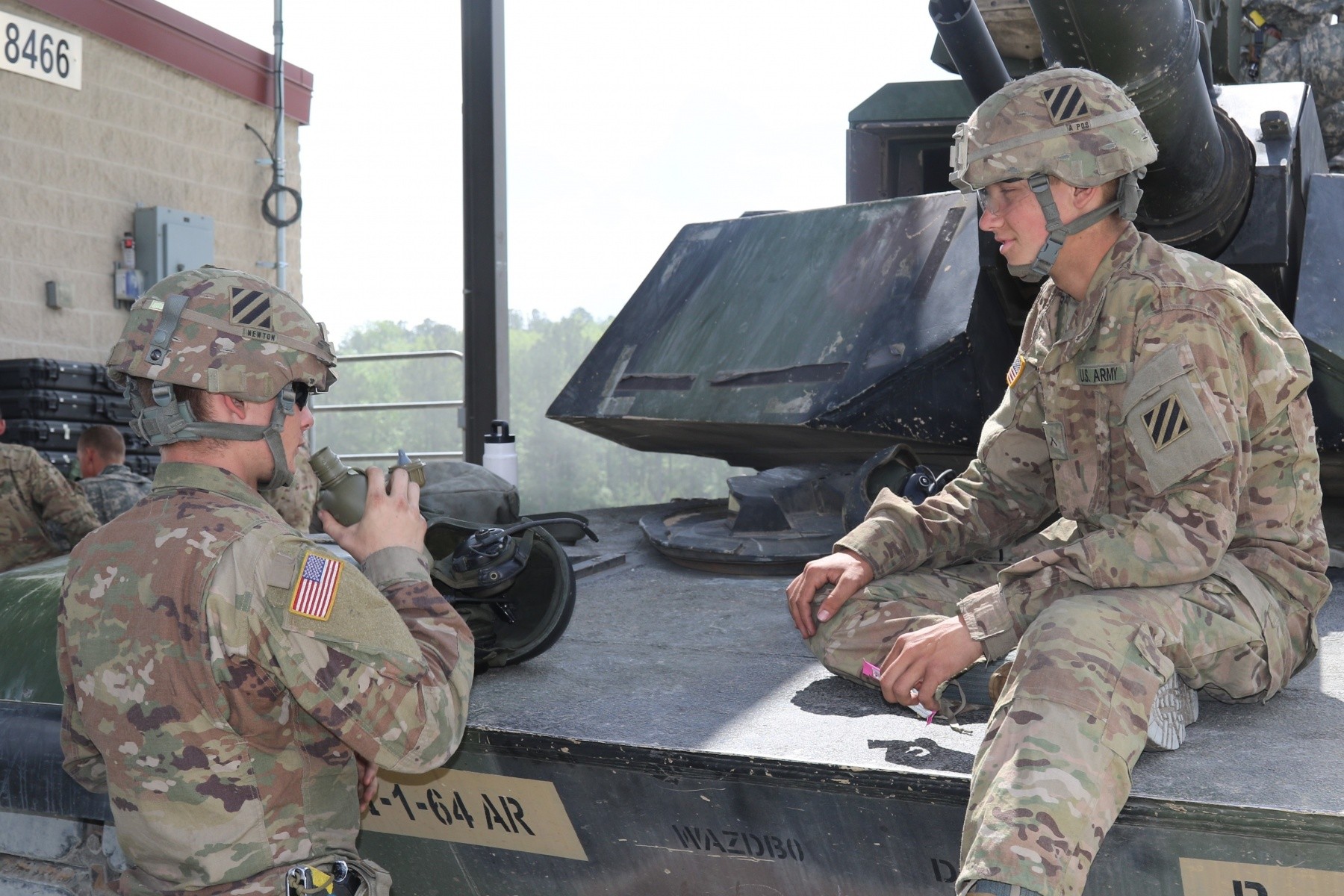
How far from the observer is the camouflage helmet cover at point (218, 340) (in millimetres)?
1703

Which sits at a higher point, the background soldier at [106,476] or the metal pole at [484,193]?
A: the metal pole at [484,193]

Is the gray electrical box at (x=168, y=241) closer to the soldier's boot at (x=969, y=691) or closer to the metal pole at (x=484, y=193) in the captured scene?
the metal pole at (x=484, y=193)

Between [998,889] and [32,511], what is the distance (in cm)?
476

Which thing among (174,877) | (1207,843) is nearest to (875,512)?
(1207,843)

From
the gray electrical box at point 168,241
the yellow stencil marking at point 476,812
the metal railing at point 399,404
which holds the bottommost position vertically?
the yellow stencil marking at point 476,812

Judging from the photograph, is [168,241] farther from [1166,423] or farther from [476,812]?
[1166,423]

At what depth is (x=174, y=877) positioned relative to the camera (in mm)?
1703

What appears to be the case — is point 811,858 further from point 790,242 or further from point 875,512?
point 790,242

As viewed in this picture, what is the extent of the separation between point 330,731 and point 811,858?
2.29 feet

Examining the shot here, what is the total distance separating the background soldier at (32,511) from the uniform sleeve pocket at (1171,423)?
438 centimetres

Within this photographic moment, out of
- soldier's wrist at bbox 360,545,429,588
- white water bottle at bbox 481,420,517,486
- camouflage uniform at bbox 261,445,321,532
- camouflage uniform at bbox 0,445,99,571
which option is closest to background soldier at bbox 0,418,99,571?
camouflage uniform at bbox 0,445,99,571

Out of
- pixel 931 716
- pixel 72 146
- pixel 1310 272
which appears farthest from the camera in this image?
pixel 72 146

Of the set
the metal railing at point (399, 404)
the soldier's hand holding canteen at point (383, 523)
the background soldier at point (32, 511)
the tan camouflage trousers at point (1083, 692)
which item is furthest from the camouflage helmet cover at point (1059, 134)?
the metal railing at point (399, 404)

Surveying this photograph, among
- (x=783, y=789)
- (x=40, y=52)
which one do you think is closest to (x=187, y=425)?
(x=783, y=789)
